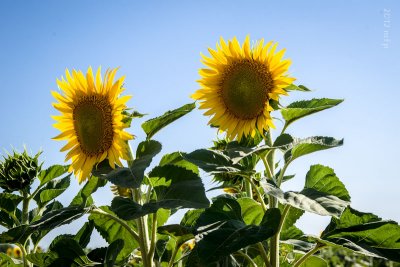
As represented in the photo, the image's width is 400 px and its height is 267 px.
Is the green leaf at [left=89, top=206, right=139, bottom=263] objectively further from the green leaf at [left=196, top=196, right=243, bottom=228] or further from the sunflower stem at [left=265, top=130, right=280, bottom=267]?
the sunflower stem at [left=265, top=130, right=280, bottom=267]

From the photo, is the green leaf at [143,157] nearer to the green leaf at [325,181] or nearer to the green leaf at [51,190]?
the green leaf at [325,181]

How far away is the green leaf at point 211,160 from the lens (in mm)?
2191

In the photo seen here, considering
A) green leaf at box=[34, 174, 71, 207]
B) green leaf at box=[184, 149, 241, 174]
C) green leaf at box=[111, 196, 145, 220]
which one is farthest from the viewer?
green leaf at box=[34, 174, 71, 207]

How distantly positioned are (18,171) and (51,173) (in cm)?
16

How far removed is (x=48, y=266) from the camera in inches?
102

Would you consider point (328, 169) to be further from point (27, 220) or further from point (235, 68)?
point (27, 220)

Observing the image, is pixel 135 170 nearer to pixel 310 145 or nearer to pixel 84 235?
pixel 310 145

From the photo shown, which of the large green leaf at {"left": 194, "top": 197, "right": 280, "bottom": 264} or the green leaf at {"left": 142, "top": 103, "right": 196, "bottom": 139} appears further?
the green leaf at {"left": 142, "top": 103, "right": 196, "bottom": 139}

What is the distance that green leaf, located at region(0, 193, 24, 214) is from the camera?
305 cm

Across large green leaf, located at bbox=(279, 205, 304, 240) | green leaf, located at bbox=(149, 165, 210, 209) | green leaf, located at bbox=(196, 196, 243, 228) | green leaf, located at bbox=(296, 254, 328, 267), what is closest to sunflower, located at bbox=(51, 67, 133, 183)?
green leaf, located at bbox=(149, 165, 210, 209)

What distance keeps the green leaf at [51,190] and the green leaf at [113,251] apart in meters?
0.68

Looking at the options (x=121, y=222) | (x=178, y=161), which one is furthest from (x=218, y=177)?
(x=121, y=222)


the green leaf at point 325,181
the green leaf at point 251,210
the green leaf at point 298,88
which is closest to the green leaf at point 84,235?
the green leaf at point 251,210

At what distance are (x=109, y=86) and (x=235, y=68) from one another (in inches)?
22.9
